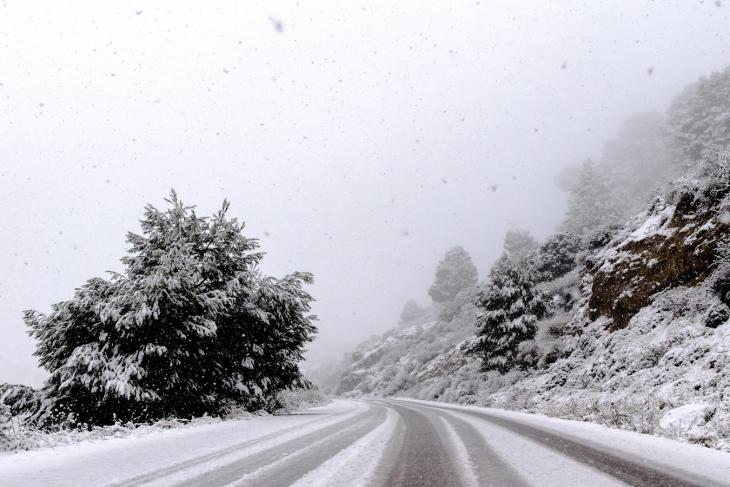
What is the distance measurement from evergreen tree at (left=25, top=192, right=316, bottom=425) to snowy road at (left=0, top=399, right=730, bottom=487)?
4.69m

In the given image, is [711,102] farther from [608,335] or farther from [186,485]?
[186,485]

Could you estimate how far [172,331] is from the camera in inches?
495

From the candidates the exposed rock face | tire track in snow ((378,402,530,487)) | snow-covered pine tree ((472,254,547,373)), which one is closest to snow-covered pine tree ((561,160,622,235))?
snow-covered pine tree ((472,254,547,373))

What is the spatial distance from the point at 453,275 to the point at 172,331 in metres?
56.7

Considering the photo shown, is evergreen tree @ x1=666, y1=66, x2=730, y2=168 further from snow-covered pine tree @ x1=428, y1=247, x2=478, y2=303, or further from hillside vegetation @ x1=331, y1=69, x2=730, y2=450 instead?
snow-covered pine tree @ x1=428, y1=247, x2=478, y2=303

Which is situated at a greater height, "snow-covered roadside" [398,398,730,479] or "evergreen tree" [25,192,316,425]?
"evergreen tree" [25,192,316,425]

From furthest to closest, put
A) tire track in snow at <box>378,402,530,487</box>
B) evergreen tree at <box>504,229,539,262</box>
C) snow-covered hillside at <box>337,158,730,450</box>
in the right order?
evergreen tree at <box>504,229,539,262</box>
snow-covered hillside at <box>337,158,730,450</box>
tire track in snow at <box>378,402,530,487</box>

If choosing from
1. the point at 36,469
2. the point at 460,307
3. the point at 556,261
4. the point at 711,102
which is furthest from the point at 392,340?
the point at 36,469

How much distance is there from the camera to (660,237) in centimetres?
1590

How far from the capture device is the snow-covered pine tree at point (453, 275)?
215ft

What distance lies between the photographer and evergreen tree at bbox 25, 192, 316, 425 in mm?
11641

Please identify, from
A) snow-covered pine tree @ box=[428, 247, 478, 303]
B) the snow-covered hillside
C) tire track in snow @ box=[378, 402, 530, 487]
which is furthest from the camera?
snow-covered pine tree @ box=[428, 247, 478, 303]

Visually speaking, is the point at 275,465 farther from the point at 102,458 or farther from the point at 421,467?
the point at 102,458

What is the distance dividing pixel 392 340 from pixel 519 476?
2375 inches
